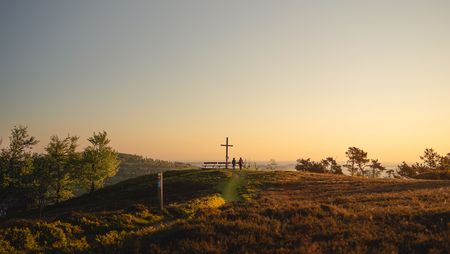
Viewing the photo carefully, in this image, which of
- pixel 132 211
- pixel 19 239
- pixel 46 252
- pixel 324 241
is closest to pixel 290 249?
pixel 324 241

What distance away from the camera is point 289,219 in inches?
717

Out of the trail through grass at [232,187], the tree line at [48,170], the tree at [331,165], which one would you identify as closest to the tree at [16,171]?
the tree line at [48,170]

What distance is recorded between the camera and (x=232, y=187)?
148ft

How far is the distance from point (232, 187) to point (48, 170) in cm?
3731

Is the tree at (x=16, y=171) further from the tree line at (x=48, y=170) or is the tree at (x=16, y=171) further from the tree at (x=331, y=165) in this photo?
the tree at (x=331, y=165)

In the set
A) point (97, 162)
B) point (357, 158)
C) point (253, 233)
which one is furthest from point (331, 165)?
point (253, 233)

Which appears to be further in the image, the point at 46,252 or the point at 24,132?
the point at 24,132

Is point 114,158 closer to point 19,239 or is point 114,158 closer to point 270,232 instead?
point 19,239

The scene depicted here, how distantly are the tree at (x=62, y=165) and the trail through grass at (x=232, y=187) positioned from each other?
31.2 metres

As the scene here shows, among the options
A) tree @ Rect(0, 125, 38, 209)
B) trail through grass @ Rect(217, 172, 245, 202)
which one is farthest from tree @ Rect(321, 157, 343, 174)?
tree @ Rect(0, 125, 38, 209)

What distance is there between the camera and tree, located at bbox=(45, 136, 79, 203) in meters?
65.5

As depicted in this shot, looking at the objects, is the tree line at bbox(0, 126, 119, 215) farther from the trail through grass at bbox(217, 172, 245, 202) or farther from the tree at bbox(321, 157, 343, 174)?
the tree at bbox(321, 157, 343, 174)

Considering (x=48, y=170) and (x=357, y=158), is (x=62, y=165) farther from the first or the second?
(x=357, y=158)

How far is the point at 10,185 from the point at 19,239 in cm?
5213
